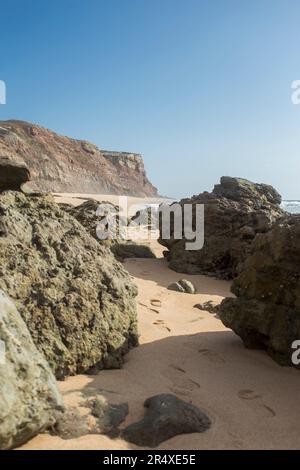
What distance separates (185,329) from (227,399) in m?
1.67

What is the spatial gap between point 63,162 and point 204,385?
173 feet

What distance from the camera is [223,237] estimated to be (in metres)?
8.27

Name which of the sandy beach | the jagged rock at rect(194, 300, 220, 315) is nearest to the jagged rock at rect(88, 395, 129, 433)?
the sandy beach

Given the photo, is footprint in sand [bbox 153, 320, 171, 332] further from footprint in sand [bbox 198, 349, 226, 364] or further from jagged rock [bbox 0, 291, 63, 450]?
jagged rock [bbox 0, 291, 63, 450]

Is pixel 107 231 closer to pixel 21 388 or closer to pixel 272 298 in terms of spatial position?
pixel 272 298

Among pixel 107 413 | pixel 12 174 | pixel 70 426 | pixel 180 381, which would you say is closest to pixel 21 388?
pixel 70 426

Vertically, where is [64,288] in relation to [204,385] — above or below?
above

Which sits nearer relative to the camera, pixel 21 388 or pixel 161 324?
pixel 21 388

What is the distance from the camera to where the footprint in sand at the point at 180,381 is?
10.1ft

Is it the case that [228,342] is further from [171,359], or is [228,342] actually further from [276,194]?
[276,194]

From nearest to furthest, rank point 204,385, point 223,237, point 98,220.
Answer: point 204,385, point 223,237, point 98,220

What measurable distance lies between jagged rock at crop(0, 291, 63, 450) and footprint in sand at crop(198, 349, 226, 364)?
5.77 ft

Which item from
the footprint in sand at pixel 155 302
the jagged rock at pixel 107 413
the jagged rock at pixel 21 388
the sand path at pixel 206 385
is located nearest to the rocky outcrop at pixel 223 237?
the footprint in sand at pixel 155 302

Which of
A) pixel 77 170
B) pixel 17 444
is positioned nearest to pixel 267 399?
pixel 17 444
